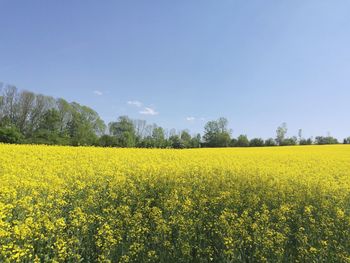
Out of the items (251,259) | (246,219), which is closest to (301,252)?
(251,259)

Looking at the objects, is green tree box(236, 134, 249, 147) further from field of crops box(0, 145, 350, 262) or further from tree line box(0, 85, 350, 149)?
field of crops box(0, 145, 350, 262)

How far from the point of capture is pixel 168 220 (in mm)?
6664

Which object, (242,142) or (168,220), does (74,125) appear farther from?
(168,220)

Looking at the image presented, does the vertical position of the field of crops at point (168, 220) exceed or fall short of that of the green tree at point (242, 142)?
it falls short

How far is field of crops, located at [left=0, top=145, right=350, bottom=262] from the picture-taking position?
197 inches

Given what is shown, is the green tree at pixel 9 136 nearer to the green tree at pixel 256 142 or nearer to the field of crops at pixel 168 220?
the field of crops at pixel 168 220

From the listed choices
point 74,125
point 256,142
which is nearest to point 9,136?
point 74,125

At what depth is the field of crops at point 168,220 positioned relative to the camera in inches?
197

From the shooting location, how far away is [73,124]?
61344 millimetres

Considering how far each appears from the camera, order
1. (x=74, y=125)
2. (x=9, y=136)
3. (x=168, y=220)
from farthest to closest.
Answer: (x=74, y=125) → (x=9, y=136) → (x=168, y=220)

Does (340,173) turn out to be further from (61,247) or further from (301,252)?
(61,247)

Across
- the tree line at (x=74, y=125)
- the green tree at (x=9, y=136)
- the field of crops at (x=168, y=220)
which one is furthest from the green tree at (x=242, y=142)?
the field of crops at (x=168, y=220)

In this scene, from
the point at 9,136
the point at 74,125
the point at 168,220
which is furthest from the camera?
the point at 74,125

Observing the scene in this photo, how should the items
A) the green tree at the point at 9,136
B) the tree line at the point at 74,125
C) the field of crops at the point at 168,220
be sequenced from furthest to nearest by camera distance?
the tree line at the point at 74,125
the green tree at the point at 9,136
the field of crops at the point at 168,220
